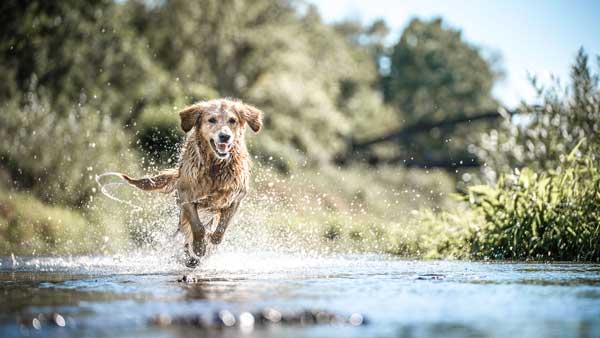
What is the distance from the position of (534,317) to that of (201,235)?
542 cm

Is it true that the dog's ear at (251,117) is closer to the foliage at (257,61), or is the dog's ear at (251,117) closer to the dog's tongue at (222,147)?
the dog's tongue at (222,147)

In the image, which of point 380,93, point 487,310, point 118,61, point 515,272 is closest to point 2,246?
point 515,272

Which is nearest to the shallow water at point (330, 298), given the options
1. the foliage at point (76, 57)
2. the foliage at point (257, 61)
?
the foliage at point (76, 57)

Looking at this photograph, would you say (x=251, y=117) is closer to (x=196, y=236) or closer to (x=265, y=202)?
(x=196, y=236)

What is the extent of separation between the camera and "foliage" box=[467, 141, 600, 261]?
36.8ft

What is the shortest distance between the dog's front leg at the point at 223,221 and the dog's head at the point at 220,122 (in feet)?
2.42

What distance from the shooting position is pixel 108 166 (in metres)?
20.2

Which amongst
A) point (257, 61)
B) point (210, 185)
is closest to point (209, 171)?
point (210, 185)

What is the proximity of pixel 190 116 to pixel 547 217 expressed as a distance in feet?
15.4

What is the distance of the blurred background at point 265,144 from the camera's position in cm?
1263

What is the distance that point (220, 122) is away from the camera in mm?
10172

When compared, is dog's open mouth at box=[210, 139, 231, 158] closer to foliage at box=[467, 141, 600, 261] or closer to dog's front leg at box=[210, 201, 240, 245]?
dog's front leg at box=[210, 201, 240, 245]

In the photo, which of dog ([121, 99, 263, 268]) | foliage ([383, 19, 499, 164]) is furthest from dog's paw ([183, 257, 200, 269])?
foliage ([383, 19, 499, 164])

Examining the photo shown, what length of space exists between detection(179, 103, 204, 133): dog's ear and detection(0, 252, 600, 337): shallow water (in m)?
1.72
